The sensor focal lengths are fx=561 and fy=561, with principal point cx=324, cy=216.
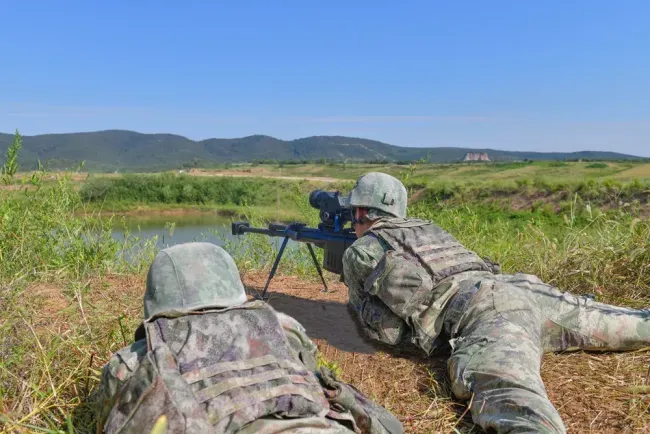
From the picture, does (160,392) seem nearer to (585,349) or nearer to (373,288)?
(373,288)

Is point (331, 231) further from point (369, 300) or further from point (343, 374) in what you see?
point (343, 374)

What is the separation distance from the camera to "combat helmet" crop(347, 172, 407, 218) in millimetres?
4164

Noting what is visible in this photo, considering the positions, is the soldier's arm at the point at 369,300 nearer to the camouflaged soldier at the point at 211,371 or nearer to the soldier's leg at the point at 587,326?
the soldier's leg at the point at 587,326

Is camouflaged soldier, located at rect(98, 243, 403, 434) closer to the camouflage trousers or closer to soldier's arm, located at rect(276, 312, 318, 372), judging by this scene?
soldier's arm, located at rect(276, 312, 318, 372)

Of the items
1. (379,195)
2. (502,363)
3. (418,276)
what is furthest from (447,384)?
(379,195)

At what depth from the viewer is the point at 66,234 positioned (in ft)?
16.5

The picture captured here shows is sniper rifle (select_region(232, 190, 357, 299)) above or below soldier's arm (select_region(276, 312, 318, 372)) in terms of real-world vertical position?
above

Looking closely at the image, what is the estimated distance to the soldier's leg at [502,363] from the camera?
2.56 meters

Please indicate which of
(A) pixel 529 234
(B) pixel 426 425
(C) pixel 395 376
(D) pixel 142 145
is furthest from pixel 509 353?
(D) pixel 142 145

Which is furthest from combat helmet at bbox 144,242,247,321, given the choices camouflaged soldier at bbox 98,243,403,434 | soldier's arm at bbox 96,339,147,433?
soldier's arm at bbox 96,339,147,433

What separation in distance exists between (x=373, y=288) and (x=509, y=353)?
1.06 m

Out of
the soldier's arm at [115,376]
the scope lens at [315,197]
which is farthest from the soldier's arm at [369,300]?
the soldier's arm at [115,376]

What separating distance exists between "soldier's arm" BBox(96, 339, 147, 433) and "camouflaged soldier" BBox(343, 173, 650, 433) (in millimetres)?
1670

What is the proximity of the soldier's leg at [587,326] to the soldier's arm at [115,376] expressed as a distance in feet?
8.39
